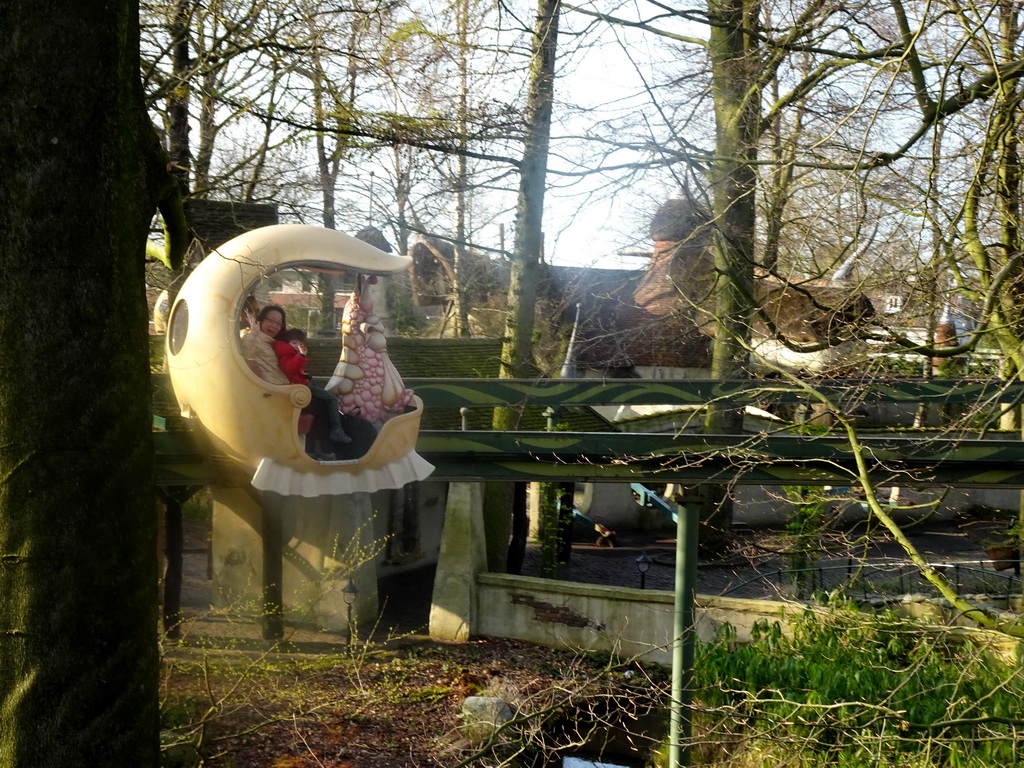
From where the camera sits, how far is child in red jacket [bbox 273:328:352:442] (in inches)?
273

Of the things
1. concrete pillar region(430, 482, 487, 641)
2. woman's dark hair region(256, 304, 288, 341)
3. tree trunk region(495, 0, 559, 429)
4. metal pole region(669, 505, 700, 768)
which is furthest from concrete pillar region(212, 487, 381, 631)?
woman's dark hair region(256, 304, 288, 341)

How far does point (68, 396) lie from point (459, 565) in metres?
10.5

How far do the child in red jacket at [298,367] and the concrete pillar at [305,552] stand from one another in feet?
22.2

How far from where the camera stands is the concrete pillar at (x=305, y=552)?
13984mm

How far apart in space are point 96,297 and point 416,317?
27034 millimetres

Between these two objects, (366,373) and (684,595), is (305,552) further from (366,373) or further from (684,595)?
(684,595)

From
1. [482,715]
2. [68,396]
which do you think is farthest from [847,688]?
[68,396]

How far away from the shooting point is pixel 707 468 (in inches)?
292

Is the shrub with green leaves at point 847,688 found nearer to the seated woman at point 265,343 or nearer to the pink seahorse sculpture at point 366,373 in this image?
the pink seahorse sculpture at point 366,373

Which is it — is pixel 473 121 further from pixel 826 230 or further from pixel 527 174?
pixel 826 230

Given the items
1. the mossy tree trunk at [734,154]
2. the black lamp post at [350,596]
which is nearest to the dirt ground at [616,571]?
the black lamp post at [350,596]

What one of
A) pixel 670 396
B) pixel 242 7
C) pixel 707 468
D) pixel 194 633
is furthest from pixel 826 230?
pixel 194 633

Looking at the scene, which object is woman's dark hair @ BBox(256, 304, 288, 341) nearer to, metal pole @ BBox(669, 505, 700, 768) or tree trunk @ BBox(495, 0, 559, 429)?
metal pole @ BBox(669, 505, 700, 768)

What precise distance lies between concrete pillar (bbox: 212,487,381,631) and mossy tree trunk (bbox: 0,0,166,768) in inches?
362
